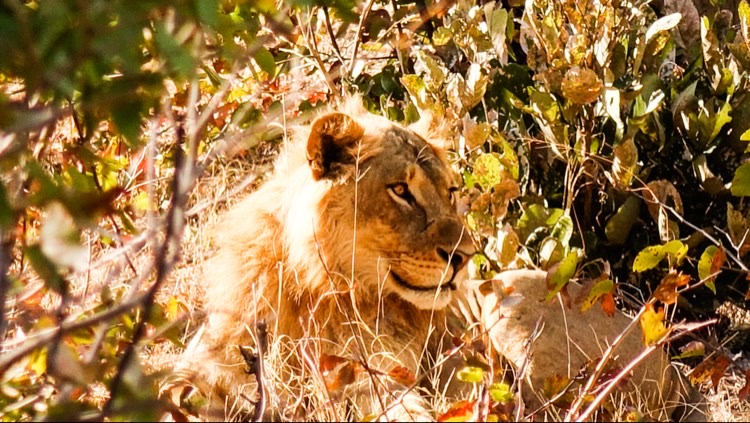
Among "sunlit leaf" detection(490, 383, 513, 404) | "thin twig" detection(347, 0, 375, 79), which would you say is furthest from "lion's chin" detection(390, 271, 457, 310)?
"thin twig" detection(347, 0, 375, 79)

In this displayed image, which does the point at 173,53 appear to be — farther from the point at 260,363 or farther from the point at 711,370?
the point at 711,370

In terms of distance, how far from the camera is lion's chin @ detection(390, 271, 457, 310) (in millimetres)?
4602

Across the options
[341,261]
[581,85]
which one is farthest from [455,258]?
[581,85]

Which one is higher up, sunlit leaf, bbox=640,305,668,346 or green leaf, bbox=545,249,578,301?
sunlit leaf, bbox=640,305,668,346

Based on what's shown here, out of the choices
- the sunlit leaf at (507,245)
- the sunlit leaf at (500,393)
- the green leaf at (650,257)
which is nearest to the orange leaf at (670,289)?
the green leaf at (650,257)

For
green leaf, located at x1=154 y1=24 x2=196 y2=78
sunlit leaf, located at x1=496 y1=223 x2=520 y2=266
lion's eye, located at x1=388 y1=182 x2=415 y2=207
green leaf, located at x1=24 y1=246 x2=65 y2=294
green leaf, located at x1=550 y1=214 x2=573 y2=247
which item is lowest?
green leaf, located at x1=550 y1=214 x2=573 y2=247

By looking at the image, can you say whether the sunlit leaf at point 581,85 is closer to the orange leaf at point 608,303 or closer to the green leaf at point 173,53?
the orange leaf at point 608,303

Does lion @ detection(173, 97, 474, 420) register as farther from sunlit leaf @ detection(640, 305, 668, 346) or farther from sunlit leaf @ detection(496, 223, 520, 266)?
sunlit leaf @ detection(640, 305, 668, 346)

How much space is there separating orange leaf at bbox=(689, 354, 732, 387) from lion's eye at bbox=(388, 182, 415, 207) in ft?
4.03

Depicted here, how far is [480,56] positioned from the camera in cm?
574

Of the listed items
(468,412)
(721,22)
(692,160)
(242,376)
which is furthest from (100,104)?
(721,22)

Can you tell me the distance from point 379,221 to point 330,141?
1.15ft

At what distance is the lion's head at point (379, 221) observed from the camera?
15.1ft

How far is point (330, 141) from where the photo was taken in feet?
15.3
